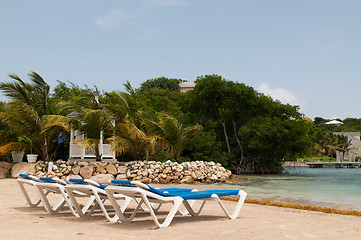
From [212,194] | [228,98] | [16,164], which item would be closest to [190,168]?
[16,164]

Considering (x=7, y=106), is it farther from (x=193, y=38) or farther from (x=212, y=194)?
(x=212, y=194)

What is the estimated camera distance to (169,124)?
17562 millimetres

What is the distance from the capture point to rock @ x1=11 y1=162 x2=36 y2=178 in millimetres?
14869

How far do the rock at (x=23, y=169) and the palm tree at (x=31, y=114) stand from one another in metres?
0.79

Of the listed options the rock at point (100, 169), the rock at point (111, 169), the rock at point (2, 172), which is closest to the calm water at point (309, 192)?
the rock at point (111, 169)

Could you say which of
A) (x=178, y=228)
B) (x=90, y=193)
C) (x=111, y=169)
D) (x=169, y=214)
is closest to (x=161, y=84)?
(x=111, y=169)

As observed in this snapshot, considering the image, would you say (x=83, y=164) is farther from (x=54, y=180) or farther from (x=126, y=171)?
(x=54, y=180)

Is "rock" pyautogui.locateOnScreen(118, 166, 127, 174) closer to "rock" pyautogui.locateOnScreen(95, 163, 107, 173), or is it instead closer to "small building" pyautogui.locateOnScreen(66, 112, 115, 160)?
"rock" pyautogui.locateOnScreen(95, 163, 107, 173)

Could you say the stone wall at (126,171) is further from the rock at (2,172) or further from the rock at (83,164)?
the rock at (2,172)

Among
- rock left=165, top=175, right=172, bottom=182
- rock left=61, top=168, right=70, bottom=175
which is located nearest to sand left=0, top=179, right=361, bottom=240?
rock left=61, top=168, right=70, bottom=175

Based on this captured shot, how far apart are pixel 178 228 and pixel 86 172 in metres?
11.4

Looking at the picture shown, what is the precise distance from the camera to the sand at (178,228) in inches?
169

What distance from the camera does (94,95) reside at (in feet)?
57.7

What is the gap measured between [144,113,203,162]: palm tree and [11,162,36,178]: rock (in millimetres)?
5763
